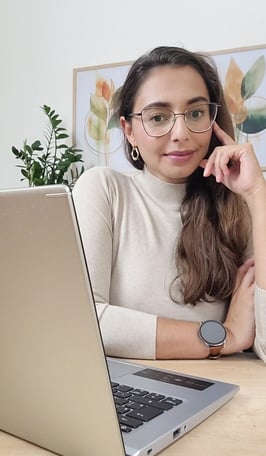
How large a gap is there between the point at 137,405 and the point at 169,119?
2.43 ft

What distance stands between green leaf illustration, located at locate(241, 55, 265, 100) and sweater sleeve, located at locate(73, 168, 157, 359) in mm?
1169

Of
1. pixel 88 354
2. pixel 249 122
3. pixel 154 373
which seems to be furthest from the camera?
pixel 249 122

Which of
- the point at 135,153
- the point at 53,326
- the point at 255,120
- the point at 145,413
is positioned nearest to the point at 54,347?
the point at 53,326

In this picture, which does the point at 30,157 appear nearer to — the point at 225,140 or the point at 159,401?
the point at 225,140

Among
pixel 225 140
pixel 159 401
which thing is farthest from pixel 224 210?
pixel 159 401

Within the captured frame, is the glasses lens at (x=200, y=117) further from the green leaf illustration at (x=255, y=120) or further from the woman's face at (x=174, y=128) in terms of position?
the green leaf illustration at (x=255, y=120)

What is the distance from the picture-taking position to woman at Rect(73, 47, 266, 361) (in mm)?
1119

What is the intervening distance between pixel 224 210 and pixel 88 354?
0.91 metres

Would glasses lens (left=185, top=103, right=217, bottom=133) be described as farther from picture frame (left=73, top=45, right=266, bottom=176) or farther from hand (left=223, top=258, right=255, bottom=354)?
picture frame (left=73, top=45, right=266, bottom=176)

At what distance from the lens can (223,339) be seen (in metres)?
0.96

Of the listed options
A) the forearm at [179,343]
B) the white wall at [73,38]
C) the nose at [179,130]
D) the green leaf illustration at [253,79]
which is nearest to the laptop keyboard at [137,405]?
the forearm at [179,343]

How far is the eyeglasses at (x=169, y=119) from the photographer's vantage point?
1.18 meters

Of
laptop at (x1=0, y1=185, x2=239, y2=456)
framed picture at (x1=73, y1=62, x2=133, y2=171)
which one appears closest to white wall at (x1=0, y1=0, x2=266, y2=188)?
framed picture at (x1=73, y1=62, x2=133, y2=171)

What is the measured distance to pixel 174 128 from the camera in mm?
1168
